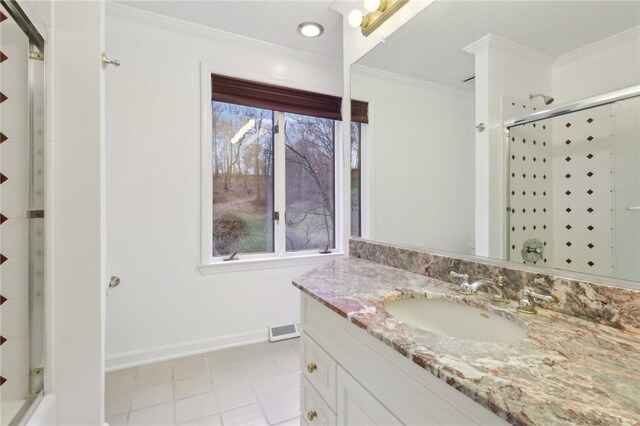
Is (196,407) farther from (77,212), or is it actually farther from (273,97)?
(273,97)

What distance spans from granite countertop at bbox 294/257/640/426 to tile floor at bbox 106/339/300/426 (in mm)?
1088

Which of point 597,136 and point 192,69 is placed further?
point 192,69

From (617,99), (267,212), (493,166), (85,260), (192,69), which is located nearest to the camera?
(617,99)

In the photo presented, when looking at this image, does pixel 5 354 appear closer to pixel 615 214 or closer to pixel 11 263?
pixel 11 263

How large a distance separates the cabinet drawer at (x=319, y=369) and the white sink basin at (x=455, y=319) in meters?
0.30

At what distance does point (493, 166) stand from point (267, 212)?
1808 mm

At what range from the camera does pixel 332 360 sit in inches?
40.6

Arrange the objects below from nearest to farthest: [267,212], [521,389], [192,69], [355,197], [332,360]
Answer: [521,389] < [332,360] < [355,197] < [192,69] < [267,212]

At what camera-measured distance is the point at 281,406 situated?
1646mm

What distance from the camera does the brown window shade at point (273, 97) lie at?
7.48ft

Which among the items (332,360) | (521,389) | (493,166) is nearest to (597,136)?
(493,166)

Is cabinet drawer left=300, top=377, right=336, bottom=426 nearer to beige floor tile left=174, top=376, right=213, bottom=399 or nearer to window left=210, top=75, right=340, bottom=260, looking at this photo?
beige floor tile left=174, top=376, right=213, bottom=399

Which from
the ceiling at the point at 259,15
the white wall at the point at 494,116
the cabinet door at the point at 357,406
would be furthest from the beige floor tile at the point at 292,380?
the ceiling at the point at 259,15

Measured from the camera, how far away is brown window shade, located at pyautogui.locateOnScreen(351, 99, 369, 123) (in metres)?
1.80
